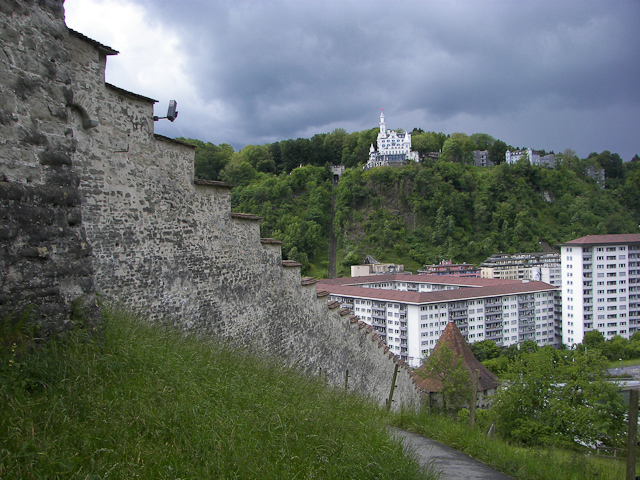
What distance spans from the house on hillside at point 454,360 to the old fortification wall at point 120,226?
807 cm

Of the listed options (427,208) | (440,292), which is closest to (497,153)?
(427,208)

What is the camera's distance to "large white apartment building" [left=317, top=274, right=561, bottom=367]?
48.9m

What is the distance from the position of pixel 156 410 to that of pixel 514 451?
17.0 feet

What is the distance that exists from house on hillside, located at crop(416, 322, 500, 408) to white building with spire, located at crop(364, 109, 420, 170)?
286 ft

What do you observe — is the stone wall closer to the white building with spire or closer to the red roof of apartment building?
the red roof of apartment building

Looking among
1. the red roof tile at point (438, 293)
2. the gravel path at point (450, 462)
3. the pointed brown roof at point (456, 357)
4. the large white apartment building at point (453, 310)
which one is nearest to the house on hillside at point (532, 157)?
the large white apartment building at point (453, 310)

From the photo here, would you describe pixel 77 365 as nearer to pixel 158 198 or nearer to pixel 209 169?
pixel 158 198

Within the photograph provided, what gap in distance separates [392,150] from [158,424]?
116 metres

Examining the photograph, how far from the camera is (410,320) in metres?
49.1

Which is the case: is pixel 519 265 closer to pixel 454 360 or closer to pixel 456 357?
pixel 456 357

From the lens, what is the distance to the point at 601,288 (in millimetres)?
57625

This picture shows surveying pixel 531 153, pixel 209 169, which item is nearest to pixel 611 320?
pixel 209 169

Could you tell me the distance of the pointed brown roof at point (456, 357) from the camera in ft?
68.5

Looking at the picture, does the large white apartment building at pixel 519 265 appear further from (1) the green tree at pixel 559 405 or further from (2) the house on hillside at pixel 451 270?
(1) the green tree at pixel 559 405
